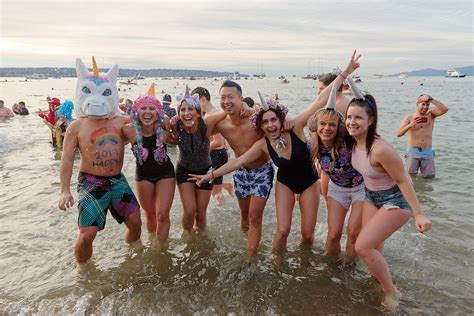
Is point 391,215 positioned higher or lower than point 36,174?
higher

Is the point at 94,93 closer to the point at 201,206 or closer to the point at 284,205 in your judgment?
the point at 201,206

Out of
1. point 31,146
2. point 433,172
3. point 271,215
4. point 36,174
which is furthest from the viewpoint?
point 31,146

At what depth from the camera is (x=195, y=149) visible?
533cm

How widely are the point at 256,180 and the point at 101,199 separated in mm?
2016

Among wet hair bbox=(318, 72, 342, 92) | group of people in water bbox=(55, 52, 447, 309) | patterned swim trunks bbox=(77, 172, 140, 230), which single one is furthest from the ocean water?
wet hair bbox=(318, 72, 342, 92)

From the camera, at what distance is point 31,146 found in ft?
47.9

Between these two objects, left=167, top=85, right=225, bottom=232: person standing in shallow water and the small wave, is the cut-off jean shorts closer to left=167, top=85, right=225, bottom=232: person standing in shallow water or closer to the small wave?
left=167, top=85, right=225, bottom=232: person standing in shallow water

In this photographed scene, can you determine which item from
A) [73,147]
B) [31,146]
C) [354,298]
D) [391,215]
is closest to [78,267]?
[73,147]

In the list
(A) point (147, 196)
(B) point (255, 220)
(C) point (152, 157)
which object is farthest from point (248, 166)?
(A) point (147, 196)

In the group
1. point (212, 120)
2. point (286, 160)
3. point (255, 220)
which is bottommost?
point (255, 220)

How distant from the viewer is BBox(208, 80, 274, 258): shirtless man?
5.02 meters

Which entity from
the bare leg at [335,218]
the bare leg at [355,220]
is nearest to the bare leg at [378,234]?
the bare leg at [355,220]

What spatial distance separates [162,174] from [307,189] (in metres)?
1.96

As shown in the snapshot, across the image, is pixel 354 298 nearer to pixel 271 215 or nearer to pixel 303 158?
pixel 303 158
